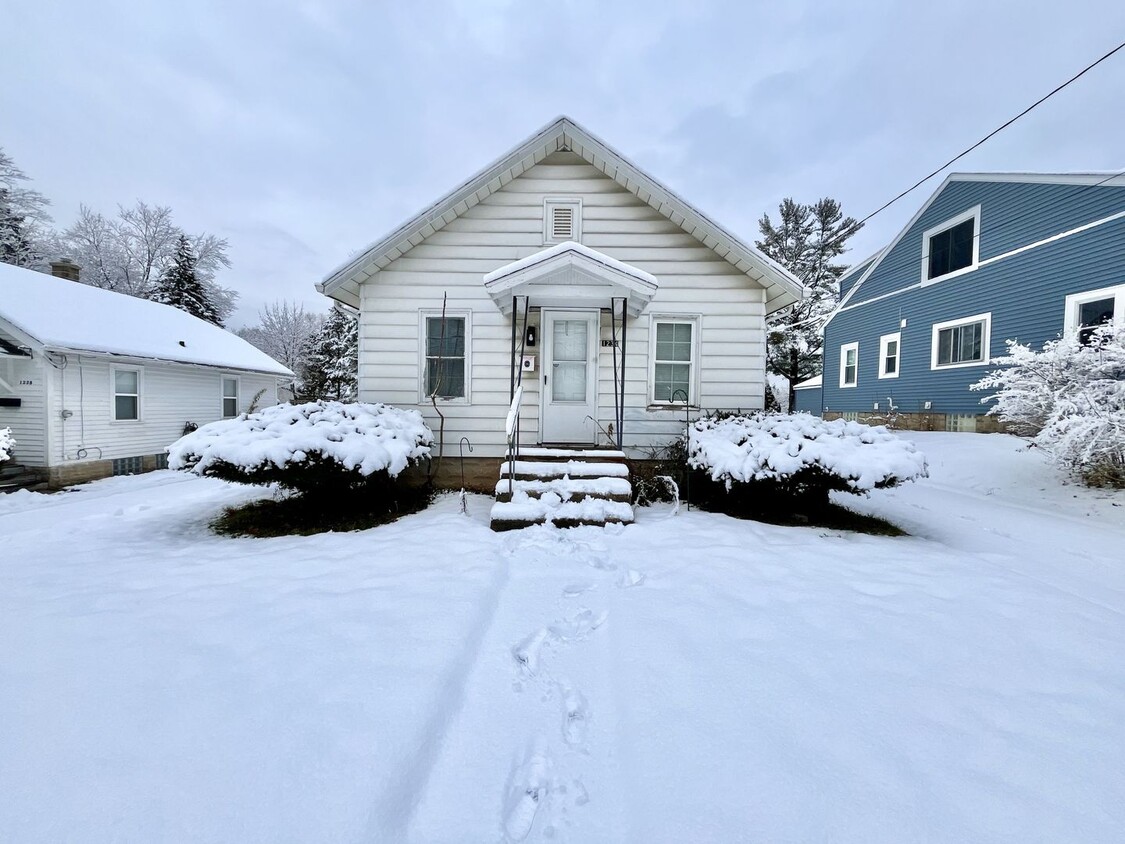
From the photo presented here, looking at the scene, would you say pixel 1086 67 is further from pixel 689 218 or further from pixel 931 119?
pixel 931 119

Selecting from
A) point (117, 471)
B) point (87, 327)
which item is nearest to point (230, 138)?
point (87, 327)

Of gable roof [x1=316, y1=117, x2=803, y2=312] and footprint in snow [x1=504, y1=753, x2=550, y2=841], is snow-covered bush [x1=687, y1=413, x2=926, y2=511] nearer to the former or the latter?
gable roof [x1=316, y1=117, x2=803, y2=312]

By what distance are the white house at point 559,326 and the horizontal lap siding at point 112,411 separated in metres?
7.27

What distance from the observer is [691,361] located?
732 cm

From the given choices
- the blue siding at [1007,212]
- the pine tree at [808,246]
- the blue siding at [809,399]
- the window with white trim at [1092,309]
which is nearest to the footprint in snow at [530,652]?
the window with white trim at [1092,309]

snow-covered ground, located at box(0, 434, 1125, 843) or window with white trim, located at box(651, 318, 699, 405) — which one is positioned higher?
window with white trim, located at box(651, 318, 699, 405)

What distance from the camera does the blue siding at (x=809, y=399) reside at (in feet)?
67.6

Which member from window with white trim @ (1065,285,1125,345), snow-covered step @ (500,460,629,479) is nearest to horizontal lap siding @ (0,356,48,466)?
snow-covered step @ (500,460,629,479)

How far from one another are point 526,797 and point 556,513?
3493 millimetres

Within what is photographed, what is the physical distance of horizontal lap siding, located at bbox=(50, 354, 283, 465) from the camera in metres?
9.26

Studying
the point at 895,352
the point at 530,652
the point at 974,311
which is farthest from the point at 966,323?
the point at 530,652

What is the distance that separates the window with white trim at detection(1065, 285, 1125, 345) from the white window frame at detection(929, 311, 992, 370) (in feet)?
5.72

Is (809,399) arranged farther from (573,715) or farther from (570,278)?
(573,715)

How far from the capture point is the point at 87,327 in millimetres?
10164
